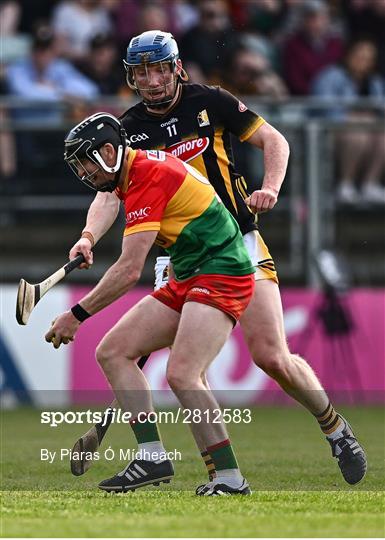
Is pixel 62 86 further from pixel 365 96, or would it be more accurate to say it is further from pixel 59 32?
pixel 365 96

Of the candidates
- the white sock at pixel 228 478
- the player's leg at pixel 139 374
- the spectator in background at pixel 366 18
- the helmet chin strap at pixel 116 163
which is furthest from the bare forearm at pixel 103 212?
the spectator in background at pixel 366 18

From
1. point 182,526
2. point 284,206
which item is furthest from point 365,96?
point 182,526

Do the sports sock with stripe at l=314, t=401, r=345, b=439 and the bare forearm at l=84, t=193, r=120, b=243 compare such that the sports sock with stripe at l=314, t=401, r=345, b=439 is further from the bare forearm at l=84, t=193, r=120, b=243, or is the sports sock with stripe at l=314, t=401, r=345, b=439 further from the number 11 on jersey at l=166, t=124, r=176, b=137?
the number 11 on jersey at l=166, t=124, r=176, b=137

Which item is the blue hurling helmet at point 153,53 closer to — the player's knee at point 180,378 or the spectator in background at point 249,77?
the player's knee at point 180,378

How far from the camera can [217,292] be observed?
25.2ft

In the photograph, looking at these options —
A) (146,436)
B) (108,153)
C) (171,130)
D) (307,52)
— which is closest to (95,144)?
(108,153)

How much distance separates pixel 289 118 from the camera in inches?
607

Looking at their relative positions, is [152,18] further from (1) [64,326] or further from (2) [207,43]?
(1) [64,326]

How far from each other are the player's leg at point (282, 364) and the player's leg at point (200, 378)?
2.57 ft

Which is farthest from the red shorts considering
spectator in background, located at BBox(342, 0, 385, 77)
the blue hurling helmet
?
spectator in background, located at BBox(342, 0, 385, 77)

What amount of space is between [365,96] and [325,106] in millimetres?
1321

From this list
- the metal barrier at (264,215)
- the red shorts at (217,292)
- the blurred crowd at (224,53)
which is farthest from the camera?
the blurred crowd at (224,53)

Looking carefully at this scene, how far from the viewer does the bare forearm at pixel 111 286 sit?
7633 millimetres

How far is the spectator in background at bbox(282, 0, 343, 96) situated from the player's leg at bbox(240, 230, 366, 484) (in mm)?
8556
